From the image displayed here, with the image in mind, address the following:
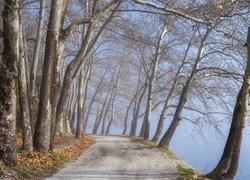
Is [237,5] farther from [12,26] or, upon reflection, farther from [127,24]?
[127,24]

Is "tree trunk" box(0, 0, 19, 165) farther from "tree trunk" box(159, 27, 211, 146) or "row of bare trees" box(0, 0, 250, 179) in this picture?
"tree trunk" box(159, 27, 211, 146)

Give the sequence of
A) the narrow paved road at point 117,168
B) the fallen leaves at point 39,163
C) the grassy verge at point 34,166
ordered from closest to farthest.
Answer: the grassy verge at point 34,166 < the fallen leaves at point 39,163 < the narrow paved road at point 117,168

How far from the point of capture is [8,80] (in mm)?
10688

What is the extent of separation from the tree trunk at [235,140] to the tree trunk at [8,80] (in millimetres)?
6559

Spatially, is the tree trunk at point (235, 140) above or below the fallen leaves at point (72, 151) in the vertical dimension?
above

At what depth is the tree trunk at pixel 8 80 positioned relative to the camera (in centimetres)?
1064

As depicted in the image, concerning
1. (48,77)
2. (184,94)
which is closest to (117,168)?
(48,77)

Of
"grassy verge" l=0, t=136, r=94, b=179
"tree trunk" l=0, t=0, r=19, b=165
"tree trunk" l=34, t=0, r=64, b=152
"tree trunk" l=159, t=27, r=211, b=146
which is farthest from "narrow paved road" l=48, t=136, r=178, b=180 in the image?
"tree trunk" l=159, t=27, r=211, b=146

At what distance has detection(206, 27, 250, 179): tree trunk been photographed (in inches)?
506

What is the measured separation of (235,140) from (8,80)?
6947mm

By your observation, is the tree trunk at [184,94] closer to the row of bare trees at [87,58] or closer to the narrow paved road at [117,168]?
the row of bare trees at [87,58]

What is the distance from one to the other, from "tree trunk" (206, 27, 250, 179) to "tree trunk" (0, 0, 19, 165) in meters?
6.56

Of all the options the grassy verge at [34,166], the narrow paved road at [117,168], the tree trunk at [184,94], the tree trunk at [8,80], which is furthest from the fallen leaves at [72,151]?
the tree trunk at [8,80]

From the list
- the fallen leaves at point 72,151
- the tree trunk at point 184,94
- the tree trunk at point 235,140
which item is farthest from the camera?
the tree trunk at point 184,94
